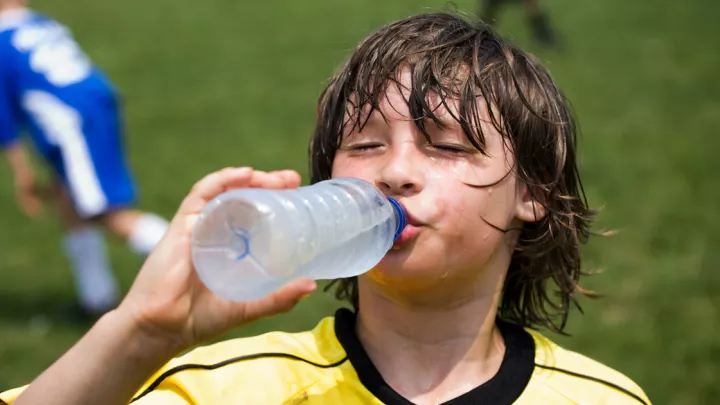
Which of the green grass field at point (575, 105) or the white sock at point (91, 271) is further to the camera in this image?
the white sock at point (91, 271)

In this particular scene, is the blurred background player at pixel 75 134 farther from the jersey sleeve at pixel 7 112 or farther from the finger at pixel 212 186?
the finger at pixel 212 186

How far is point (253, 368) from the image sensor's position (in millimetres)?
2088

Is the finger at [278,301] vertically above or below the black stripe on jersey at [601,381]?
above

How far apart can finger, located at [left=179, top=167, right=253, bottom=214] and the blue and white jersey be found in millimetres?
3433

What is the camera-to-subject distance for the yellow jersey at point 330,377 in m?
2.00

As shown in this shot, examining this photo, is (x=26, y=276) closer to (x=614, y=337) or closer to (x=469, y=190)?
(x=614, y=337)

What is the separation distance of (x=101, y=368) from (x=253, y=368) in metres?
0.46

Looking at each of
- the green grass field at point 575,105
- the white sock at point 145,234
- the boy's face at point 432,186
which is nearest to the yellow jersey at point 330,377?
the boy's face at point 432,186

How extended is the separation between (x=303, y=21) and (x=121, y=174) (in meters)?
8.30

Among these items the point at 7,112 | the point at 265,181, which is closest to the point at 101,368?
the point at 265,181

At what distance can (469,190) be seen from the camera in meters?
2.03

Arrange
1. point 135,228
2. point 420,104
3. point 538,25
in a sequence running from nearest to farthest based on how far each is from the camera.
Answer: point 420,104, point 135,228, point 538,25

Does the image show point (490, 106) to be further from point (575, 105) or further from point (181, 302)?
point (575, 105)

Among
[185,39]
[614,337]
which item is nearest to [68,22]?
[185,39]
